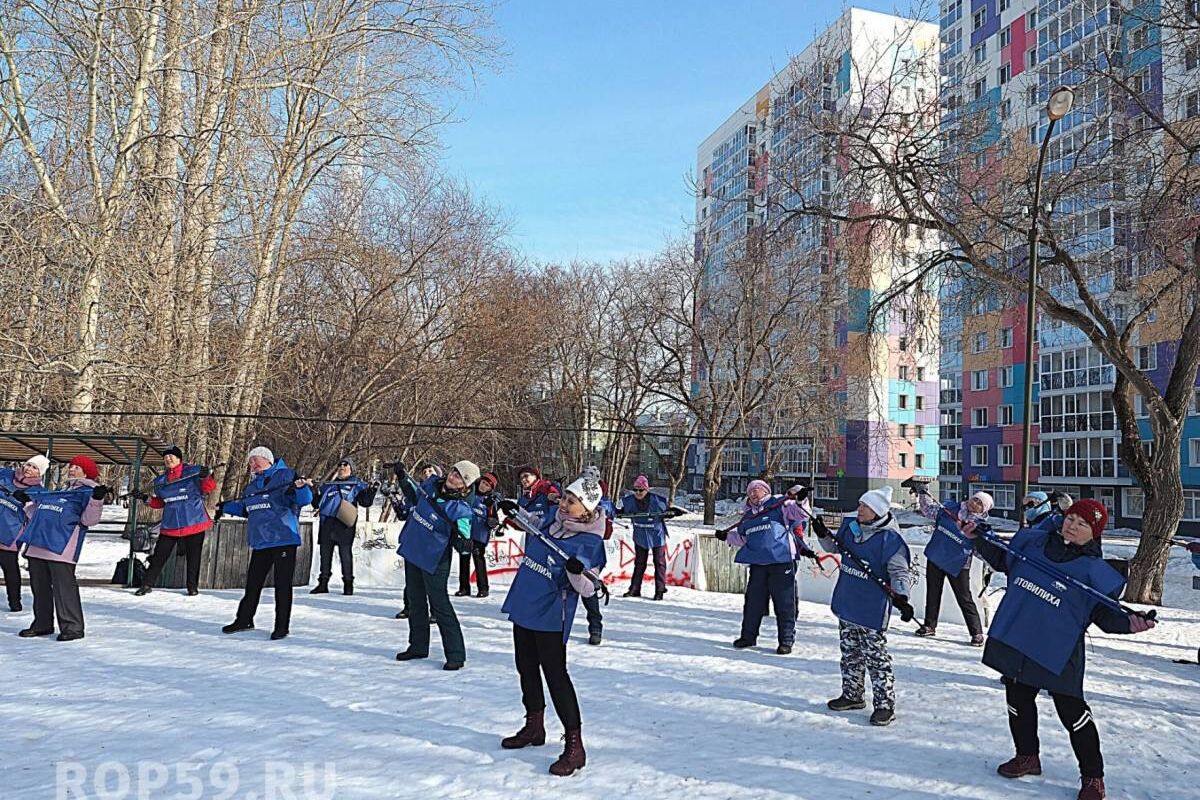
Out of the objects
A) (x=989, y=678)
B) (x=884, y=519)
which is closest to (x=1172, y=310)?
(x=989, y=678)

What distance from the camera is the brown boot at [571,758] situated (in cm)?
513

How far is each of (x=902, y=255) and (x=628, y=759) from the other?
13.1 m

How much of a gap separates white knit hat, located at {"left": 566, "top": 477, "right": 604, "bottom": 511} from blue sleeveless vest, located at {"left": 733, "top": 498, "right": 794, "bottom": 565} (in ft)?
12.8

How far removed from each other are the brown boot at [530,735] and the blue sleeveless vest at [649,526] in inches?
277

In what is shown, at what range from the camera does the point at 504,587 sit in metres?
13.4

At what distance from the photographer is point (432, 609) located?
785cm

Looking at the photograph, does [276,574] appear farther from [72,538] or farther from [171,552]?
[171,552]

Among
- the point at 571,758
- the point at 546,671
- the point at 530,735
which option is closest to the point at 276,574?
the point at 530,735

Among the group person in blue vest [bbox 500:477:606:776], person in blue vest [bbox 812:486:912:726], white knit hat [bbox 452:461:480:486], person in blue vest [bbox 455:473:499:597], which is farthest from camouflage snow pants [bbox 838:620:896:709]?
white knit hat [bbox 452:461:480:486]

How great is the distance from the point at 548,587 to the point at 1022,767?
3.10 m

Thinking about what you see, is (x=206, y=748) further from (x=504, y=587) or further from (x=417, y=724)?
(x=504, y=587)

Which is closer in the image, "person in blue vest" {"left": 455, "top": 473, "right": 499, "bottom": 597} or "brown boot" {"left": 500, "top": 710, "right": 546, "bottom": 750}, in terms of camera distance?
"brown boot" {"left": 500, "top": 710, "right": 546, "bottom": 750}

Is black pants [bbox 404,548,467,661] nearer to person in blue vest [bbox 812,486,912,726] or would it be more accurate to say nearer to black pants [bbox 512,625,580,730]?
black pants [bbox 512,625,580,730]

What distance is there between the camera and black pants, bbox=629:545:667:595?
42.0 feet
